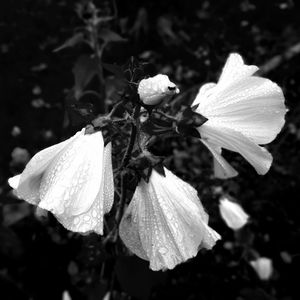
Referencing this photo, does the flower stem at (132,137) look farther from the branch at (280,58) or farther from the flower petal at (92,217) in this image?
the branch at (280,58)

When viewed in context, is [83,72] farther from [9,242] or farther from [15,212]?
[9,242]

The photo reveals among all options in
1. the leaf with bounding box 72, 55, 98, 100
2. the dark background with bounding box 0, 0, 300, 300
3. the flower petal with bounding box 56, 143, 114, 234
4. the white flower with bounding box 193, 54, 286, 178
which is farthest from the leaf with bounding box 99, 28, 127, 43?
the flower petal with bounding box 56, 143, 114, 234

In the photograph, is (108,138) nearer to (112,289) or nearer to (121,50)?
(112,289)

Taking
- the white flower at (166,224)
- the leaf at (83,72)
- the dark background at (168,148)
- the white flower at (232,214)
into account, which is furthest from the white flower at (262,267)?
the white flower at (166,224)

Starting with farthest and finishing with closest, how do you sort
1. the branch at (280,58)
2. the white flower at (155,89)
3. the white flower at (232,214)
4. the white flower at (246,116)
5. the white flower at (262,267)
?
1. the branch at (280,58)
2. the white flower at (262,267)
3. the white flower at (232,214)
4. the white flower at (246,116)
5. the white flower at (155,89)

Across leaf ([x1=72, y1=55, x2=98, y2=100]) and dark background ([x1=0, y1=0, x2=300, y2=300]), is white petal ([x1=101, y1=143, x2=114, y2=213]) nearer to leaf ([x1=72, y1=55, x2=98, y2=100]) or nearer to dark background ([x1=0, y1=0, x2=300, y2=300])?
dark background ([x1=0, y1=0, x2=300, y2=300])

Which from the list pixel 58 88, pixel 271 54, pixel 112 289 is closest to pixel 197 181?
pixel 112 289
